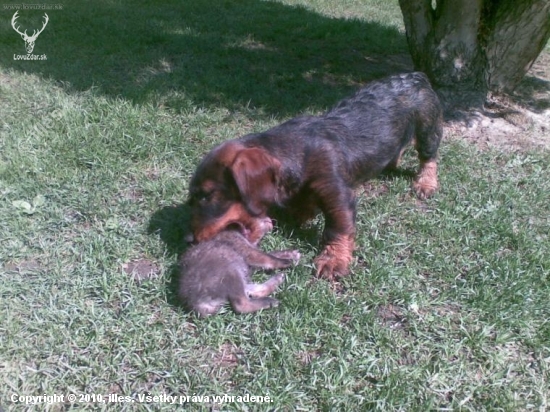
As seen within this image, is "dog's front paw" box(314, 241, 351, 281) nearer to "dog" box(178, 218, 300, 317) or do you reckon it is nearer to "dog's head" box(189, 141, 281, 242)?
"dog" box(178, 218, 300, 317)

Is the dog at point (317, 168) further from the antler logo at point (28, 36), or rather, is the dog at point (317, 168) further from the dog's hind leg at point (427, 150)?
the antler logo at point (28, 36)

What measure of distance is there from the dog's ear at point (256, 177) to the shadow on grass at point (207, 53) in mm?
2631

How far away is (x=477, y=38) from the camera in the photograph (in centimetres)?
596

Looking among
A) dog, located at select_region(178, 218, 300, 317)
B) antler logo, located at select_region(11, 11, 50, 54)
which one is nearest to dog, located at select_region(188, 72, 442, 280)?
dog, located at select_region(178, 218, 300, 317)

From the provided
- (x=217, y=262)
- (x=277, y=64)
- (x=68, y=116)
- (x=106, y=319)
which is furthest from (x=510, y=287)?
(x=277, y=64)

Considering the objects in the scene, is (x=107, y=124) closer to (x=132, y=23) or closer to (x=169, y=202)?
(x=169, y=202)

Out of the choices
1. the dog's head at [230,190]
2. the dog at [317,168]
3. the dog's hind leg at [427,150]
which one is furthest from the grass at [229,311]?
the dog's head at [230,190]

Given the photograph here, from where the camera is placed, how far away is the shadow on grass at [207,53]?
6.62 m

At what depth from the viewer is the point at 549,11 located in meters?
5.67

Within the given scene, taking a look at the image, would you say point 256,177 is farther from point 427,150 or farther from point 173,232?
point 427,150

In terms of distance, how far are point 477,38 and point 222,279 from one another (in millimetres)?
4615

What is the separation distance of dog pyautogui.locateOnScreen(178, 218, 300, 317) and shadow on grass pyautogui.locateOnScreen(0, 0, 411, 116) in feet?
10.1

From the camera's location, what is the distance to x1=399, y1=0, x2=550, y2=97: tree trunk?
576 cm

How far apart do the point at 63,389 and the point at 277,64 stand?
606 cm
